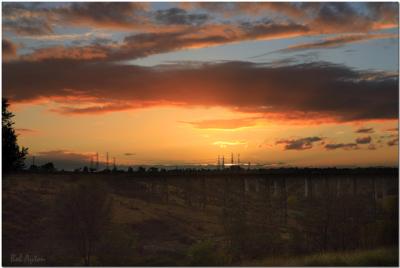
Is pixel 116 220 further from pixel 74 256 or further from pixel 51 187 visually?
pixel 74 256

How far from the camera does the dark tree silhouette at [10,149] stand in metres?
66.2

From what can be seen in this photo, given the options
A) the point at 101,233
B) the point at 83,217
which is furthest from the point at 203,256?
the point at 83,217

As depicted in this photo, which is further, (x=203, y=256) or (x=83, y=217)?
(x=83, y=217)

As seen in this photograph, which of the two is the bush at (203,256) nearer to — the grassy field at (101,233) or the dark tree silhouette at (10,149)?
the grassy field at (101,233)

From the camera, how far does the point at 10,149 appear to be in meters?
67.1

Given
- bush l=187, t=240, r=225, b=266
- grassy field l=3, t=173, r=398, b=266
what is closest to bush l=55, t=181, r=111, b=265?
grassy field l=3, t=173, r=398, b=266

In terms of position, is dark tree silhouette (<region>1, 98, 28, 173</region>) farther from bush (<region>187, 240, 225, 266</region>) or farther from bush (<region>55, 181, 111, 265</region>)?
bush (<region>187, 240, 225, 266</region>)

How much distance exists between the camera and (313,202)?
11044 cm

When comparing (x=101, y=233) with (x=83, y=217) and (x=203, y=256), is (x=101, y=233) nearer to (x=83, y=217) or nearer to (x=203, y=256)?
(x=83, y=217)

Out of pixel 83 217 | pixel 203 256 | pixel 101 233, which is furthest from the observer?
pixel 101 233

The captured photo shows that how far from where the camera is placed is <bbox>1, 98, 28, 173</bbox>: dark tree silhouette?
66188 millimetres

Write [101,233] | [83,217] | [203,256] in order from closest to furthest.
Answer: [203,256], [83,217], [101,233]

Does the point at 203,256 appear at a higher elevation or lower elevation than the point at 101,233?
lower

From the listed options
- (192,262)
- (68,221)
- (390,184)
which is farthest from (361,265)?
(390,184)
